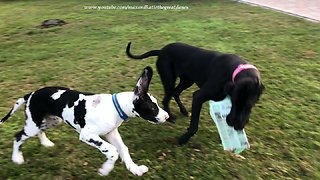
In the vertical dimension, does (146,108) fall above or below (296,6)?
below

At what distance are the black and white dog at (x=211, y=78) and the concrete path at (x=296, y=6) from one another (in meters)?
7.72

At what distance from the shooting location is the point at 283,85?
17.2 ft

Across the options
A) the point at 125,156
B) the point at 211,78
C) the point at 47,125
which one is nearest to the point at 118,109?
the point at 125,156

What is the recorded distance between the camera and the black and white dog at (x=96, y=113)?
2.93 m

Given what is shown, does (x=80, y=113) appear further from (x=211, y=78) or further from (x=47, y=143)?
(x=211, y=78)

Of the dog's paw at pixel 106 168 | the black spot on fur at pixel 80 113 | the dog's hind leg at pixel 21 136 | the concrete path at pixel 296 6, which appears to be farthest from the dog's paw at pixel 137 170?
the concrete path at pixel 296 6

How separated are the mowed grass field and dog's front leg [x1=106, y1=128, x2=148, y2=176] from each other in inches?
5.3

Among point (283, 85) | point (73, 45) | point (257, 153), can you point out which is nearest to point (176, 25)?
point (73, 45)

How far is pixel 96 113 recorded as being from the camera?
116 inches

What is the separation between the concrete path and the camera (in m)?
10.3

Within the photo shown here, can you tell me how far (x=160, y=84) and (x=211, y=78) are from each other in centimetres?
199

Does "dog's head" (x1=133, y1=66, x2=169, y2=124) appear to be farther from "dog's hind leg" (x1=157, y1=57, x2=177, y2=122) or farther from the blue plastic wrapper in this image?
"dog's hind leg" (x1=157, y1=57, x2=177, y2=122)

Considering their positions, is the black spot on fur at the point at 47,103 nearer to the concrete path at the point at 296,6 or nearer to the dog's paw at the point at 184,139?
the dog's paw at the point at 184,139

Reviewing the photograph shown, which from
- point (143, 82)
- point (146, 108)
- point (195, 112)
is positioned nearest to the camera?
point (143, 82)
